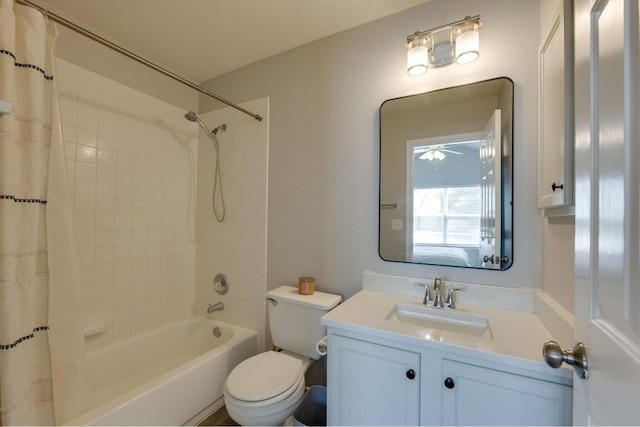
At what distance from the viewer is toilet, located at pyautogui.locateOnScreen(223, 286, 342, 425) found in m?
1.18

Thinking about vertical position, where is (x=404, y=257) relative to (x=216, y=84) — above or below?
below

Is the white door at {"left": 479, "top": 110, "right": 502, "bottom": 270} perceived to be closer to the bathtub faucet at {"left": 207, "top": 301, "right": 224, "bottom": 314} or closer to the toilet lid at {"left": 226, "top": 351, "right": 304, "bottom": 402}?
the toilet lid at {"left": 226, "top": 351, "right": 304, "bottom": 402}

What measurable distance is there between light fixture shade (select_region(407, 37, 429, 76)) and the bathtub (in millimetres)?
1941

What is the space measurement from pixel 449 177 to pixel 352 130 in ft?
2.01

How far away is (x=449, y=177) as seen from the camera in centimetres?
136

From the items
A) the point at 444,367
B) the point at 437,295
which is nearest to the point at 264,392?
the point at 444,367

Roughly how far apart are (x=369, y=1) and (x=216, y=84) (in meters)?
1.35

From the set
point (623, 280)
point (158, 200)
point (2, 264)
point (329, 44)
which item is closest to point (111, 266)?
point (158, 200)

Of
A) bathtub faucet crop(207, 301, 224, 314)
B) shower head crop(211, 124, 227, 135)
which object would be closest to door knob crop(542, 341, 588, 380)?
bathtub faucet crop(207, 301, 224, 314)

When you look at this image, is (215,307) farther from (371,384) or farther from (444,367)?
(444,367)

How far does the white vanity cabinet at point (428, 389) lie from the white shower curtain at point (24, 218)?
3.61 ft

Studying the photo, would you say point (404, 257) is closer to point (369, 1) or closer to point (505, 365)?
point (505, 365)

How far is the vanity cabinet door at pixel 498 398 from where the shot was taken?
0.78 meters

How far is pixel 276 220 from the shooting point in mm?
1868
